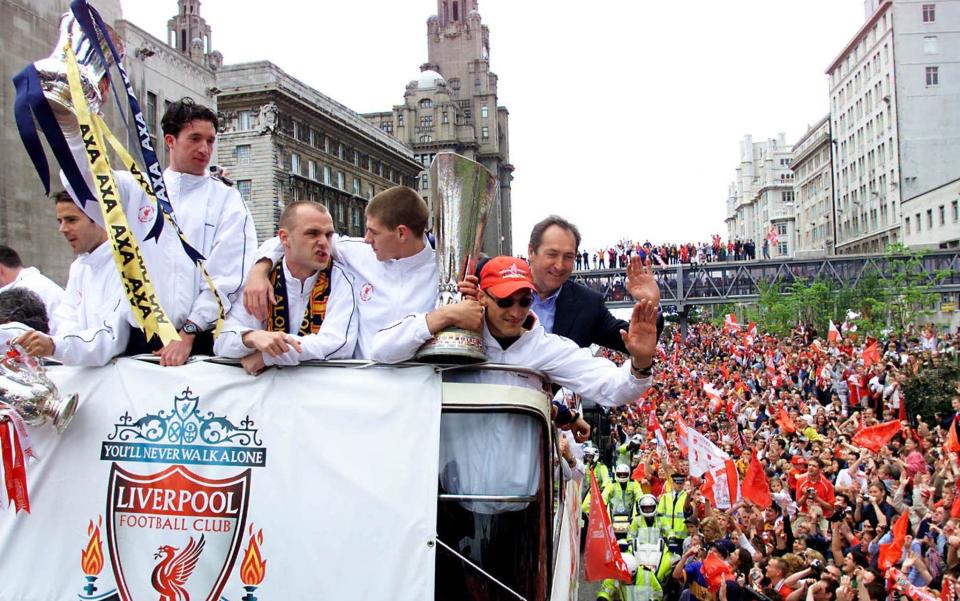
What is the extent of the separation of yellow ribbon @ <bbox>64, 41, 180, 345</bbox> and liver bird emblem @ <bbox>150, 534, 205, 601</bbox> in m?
1.00

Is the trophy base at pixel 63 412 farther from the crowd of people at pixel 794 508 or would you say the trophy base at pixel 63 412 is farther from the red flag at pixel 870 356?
the red flag at pixel 870 356

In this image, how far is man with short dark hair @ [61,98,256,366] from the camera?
4.56 meters

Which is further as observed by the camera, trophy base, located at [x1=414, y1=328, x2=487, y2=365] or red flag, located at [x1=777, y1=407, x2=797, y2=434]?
red flag, located at [x1=777, y1=407, x2=797, y2=434]

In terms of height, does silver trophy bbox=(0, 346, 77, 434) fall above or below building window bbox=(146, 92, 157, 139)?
below

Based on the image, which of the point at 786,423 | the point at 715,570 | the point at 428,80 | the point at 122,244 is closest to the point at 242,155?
the point at 786,423

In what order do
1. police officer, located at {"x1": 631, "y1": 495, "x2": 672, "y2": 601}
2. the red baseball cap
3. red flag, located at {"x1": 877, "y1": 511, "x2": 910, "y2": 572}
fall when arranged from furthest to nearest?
police officer, located at {"x1": 631, "y1": 495, "x2": 672, "y2": 601} → red flag, located at {"x1": 877, "y1": 511, "x2": 910, "y2": 572} → the red baseball cap

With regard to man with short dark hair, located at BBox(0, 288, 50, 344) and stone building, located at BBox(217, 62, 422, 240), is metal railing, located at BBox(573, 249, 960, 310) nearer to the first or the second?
stone building, located at BBox(217, 62, 422, 240)

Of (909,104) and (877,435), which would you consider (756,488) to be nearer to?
(877,435)

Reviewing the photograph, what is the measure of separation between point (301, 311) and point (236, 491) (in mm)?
1088

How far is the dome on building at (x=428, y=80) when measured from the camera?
124312mm

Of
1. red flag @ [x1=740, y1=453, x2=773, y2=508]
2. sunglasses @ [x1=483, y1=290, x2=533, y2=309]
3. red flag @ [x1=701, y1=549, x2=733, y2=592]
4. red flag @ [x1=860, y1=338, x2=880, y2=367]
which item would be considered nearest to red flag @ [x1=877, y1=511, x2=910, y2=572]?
red flag @ [x1=701, y1=549, x2=733, y2=592]

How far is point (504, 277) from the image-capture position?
4.44 meters

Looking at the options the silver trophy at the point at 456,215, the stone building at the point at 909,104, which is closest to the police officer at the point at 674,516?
the silver trophy at the point at 456,215

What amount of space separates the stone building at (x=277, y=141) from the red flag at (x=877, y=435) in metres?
48.7
